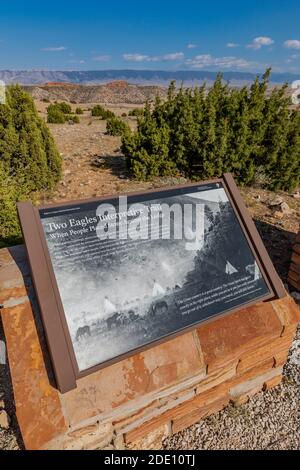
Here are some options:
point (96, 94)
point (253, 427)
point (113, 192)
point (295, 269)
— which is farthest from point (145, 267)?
point (96, 94)

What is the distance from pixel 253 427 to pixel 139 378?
51.2 inches

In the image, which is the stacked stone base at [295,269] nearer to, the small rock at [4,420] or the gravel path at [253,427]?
the gravel path at [253,427]

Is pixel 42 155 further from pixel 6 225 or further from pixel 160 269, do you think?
pixel 160 269

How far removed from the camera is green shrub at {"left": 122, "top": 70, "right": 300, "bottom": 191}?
6.70 meters

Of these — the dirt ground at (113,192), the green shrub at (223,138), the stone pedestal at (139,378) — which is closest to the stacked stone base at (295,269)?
the dirt ground at (113,192)

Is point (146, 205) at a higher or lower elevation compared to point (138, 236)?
higher

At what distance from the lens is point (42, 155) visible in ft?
20.6

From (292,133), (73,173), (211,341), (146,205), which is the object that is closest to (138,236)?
(146,205)

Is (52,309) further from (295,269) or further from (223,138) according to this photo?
(223,138)

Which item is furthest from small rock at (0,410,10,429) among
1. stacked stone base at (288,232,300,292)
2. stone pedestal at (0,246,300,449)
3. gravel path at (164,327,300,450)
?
stacked stone base at (288,232,300,292)

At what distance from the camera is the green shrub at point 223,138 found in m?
6.70

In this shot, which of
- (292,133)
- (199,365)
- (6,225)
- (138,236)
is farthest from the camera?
(292,133)

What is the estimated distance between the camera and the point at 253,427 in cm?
246

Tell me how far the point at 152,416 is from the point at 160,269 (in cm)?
Answer: 104
